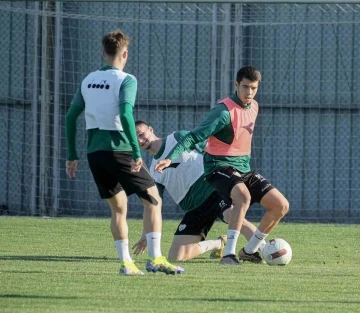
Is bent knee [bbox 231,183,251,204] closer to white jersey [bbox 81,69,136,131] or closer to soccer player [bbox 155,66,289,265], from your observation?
soccer player [bbox 155,66,289,265]

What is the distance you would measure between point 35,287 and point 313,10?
1124 cm

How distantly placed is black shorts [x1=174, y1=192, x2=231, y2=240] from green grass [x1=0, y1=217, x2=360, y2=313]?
0.91ft

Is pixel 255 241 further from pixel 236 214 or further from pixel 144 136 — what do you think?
pixel 144 136

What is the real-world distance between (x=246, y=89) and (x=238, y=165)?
66cm

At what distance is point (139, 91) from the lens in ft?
59.3

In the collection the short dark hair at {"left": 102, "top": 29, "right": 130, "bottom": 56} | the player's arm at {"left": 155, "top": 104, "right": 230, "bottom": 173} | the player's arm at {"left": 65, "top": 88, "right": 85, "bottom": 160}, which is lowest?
the player's arm at {"left": 155, "top": 104, "right": 230, "bottom": 173}

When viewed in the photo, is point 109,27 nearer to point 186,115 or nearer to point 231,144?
point 186,115

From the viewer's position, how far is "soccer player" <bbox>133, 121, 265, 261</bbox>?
10305 millimetres

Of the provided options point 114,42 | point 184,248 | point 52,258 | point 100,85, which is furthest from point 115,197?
point 184,248

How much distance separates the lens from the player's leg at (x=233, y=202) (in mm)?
9391

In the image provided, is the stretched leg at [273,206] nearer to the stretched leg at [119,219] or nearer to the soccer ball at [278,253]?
the soccer ball at [278,253]

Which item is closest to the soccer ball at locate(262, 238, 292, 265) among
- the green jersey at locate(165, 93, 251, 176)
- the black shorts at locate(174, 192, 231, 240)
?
the green jersey at locate(165, 93, 251, 176)

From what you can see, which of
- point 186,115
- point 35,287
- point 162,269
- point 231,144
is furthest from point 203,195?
point 186,115

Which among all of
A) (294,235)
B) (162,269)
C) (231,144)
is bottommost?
(294,235)
